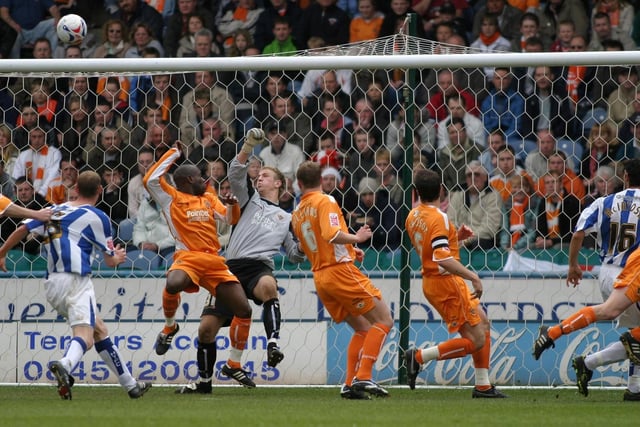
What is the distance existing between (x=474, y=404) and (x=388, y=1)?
26.3 ft

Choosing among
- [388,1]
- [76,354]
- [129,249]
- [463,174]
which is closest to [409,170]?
[463,174]

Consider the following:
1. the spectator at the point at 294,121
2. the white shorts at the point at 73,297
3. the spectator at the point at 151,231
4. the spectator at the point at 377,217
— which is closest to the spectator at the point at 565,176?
the spectator at the point at 377,217

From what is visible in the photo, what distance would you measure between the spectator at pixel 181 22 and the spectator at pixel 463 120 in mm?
4557

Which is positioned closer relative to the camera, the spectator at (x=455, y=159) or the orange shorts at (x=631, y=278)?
the orange shorts at (x=631, y=278)

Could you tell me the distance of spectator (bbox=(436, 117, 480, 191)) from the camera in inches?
451

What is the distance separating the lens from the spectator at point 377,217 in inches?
436

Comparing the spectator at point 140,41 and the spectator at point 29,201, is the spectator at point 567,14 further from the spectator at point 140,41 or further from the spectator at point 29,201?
the spectator at point 29,201

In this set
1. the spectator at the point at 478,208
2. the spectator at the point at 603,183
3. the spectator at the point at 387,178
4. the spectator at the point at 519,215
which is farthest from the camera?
the spectator at the point at 603,183

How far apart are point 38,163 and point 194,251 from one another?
2.36m

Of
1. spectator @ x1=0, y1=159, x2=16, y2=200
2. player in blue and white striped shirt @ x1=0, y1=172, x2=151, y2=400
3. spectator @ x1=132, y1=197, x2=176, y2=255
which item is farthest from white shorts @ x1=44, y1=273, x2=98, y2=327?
spectator @ x1=0, y1=159, x2=16, y2=200

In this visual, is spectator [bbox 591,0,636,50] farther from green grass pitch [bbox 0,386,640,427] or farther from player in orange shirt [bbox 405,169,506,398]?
player in orange shirt [bbox 405,169,506,398]

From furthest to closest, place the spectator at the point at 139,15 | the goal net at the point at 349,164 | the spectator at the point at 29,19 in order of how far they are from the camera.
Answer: the spectator at the point at 29,19, the spectator at the point at 139,15, the goal net at the point at 349,164

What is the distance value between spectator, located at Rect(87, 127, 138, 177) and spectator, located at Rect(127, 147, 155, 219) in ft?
0.32

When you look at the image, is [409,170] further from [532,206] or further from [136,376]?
[136,376]
